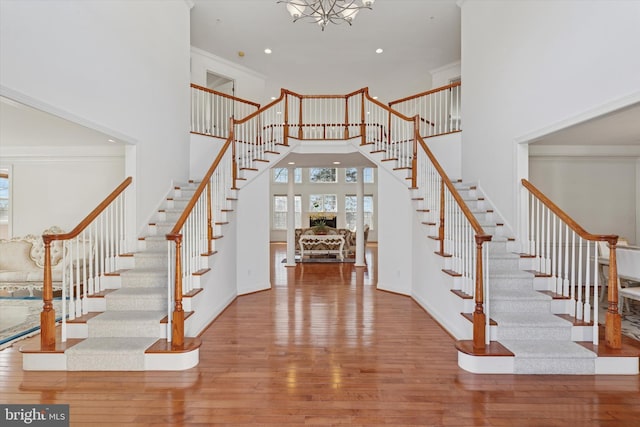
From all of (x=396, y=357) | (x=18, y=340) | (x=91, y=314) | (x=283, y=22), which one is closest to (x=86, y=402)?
(x=91, y=314)

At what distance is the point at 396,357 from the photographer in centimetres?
333

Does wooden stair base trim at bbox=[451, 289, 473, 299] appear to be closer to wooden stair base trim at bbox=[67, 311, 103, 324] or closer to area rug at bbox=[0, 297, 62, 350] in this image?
wooden stair base trim at bbox=[67, 311, 103, 324]

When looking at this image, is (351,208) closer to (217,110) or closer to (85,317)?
(217,110)

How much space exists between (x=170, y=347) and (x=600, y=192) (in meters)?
7.24

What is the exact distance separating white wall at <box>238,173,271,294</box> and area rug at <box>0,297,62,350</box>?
2629mm

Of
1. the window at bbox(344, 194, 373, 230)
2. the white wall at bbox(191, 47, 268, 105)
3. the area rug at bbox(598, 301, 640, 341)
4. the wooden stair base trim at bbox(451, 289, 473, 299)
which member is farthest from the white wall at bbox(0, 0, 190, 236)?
the window at bbox(344, 194, 373, 230)

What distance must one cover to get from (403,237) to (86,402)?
15.7 feet

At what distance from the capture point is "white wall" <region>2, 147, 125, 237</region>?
583 cm

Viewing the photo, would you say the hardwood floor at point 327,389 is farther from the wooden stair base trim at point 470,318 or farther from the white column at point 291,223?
the white column at point 291,223

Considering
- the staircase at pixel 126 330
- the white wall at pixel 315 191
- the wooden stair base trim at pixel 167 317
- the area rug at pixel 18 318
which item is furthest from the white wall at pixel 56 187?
the white wall at pixel 315 191

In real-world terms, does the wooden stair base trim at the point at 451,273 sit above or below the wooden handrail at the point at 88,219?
below

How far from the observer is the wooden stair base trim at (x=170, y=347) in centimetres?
310

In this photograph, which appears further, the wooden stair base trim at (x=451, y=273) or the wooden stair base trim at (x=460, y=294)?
the wooden stair base trim at (x=451, y=273)

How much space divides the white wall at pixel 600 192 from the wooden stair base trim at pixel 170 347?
244 inches
